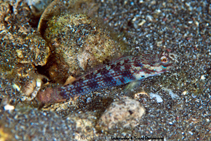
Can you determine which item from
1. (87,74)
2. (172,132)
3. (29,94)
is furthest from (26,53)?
(172,132)

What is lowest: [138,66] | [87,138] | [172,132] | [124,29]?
[172,132]

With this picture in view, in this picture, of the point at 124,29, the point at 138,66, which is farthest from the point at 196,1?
the point at 138,66

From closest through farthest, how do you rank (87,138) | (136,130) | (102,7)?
(87,138) → (136,130) → (102,7)

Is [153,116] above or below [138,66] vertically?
below

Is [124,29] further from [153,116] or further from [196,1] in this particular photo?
[153,116]

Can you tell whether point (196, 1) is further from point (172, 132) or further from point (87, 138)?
point (87, 138)

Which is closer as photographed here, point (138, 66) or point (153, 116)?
point (153, 116)

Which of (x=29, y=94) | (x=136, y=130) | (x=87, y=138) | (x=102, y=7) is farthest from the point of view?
(x=102, y=7)
